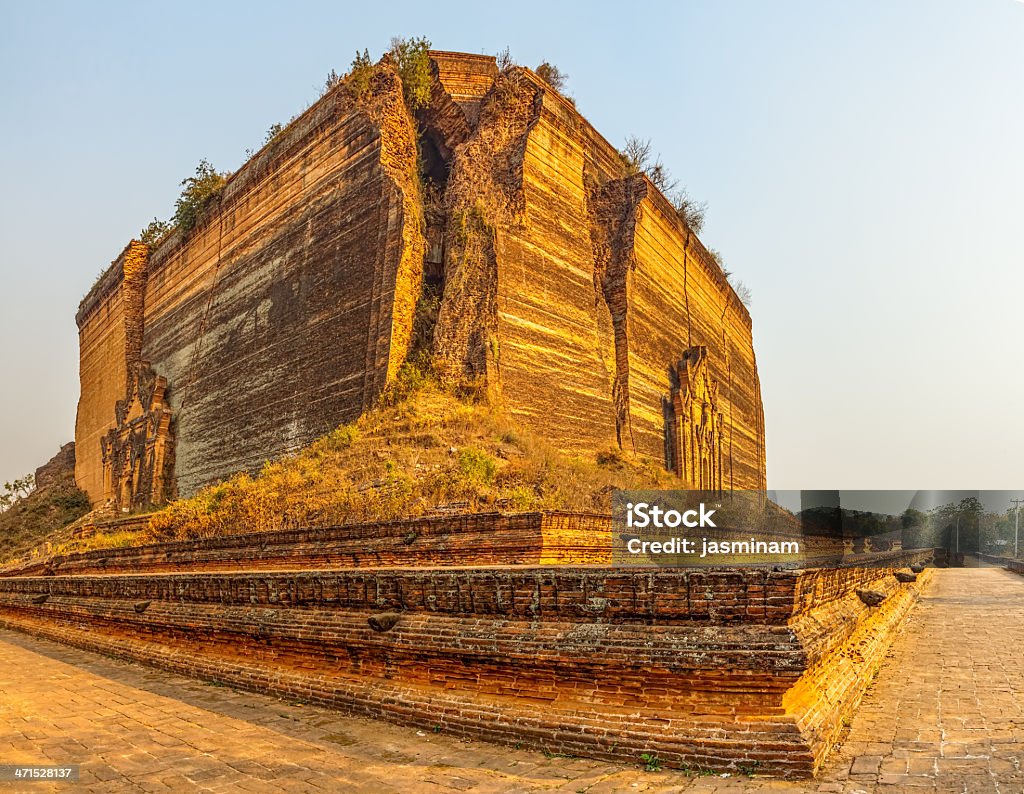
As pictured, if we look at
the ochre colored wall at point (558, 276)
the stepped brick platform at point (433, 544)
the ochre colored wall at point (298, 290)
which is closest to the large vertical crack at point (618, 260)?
the ochre colored wall at point (558, 276)

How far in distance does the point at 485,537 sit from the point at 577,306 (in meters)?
10.3

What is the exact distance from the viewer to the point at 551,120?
1803 centimetres

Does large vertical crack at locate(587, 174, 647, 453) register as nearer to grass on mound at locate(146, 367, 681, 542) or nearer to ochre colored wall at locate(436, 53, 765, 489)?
ochre colored wall at locate(436, 53, 765, 489)

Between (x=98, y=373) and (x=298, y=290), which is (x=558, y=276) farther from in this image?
(x=98, y=373)

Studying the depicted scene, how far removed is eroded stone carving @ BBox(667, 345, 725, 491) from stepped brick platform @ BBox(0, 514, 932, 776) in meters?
14.3

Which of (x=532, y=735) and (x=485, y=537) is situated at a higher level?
(x=485, y=537)

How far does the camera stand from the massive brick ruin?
626 inches

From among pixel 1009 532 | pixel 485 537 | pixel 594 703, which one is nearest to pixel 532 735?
pixel 594 703

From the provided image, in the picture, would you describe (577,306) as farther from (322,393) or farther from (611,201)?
(322,393)

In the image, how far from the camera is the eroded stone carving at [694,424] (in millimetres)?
21078

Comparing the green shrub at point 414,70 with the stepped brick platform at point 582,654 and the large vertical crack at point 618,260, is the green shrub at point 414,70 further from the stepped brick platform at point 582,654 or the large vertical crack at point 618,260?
the stepped brick platform at point 582,654

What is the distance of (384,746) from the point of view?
172 inches

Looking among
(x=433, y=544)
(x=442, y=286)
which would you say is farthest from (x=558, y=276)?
(x=433, y=544)

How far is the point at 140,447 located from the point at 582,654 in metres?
24.0
